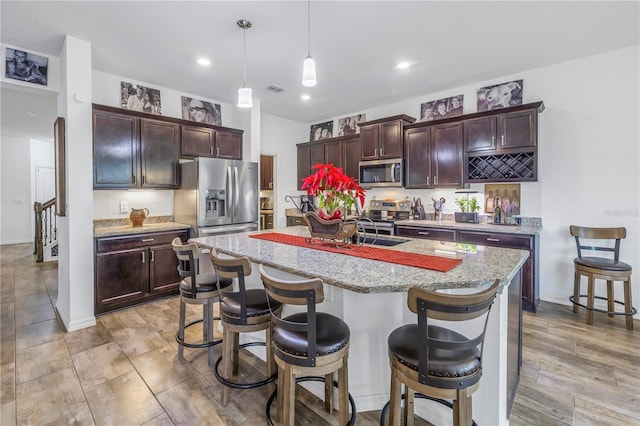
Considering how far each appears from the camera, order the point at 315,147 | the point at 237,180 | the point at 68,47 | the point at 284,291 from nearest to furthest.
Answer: the point at 284,291 < the point at 68,47 < the point at 237,180 < the point at 315,147

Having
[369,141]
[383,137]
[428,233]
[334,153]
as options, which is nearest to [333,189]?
[428,233]

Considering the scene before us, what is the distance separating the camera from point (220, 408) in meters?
1.89

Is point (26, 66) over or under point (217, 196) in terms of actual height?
over

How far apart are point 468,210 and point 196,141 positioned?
4093 mm

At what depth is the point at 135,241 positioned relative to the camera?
11.8 ft

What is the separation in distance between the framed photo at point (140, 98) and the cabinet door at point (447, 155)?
4.02 meters

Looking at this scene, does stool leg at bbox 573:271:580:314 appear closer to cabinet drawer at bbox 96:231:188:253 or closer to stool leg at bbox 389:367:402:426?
stool leg at bbox 389:367:402:426

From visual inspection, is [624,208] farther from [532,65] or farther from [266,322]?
[266,322]

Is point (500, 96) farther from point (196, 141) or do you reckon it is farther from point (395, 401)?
point (196, 141)

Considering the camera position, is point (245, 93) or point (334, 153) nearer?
point (245, 93)

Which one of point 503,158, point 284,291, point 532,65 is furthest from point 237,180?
point 532,65

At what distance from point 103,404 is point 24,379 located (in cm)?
80

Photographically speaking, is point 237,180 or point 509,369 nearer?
point 509,369

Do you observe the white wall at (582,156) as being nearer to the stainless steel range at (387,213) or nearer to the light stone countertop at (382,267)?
the stainless steel range at (387,213)
